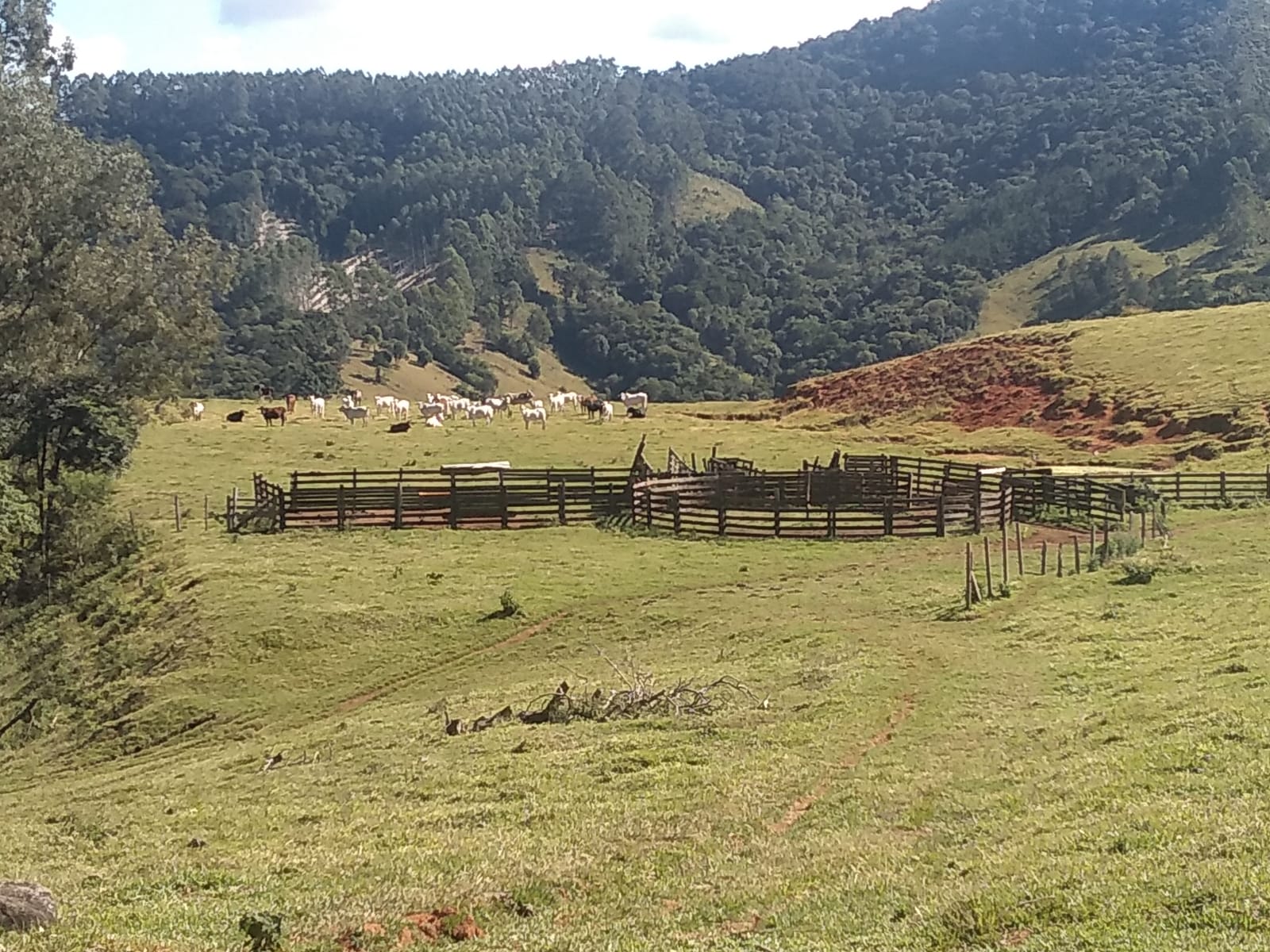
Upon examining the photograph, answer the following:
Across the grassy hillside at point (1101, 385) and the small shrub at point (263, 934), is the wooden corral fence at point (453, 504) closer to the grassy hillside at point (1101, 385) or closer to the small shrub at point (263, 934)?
the grassy hillside at point (1101, 385)

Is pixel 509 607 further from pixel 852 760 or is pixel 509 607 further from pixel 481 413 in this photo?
pixel 481 413

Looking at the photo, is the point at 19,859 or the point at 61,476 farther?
the point at 61,476

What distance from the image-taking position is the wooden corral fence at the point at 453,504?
3738cm

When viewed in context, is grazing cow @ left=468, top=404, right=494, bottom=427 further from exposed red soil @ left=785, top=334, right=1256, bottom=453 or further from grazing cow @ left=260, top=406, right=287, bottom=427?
exposed red soil @ left=785, top=334, right=1256, bottom=453

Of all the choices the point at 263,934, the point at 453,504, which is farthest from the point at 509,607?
the point at 263,934

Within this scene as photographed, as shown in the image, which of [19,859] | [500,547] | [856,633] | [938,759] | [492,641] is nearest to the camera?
[19,859]

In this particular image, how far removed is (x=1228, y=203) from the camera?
16350 cm

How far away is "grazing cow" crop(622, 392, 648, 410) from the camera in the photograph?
74.8 meters

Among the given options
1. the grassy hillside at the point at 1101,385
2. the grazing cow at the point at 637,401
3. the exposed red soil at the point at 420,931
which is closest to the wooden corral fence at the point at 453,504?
the grassy hillside at the point at 1101,385

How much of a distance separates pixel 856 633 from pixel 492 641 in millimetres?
7269

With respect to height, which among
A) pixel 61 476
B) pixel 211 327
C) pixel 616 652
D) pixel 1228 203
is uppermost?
pixel 1228 203

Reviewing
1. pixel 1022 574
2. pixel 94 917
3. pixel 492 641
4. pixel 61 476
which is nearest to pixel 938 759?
pixel 94 917

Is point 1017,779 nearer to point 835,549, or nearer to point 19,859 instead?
point 19,859

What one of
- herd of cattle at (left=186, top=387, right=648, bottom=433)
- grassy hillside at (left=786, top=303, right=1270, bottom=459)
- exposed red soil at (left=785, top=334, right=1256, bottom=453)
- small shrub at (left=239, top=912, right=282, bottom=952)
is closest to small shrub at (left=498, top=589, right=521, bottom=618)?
small shrub at (left=239, top=912, right=282, bottom=952)
